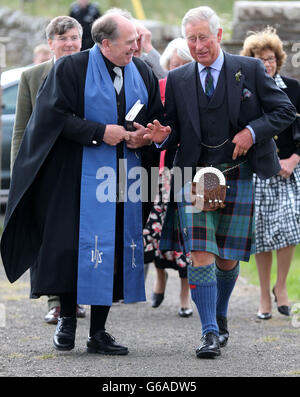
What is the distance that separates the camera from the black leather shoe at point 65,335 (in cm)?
612

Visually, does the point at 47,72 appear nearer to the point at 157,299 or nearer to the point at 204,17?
the point at 204,17

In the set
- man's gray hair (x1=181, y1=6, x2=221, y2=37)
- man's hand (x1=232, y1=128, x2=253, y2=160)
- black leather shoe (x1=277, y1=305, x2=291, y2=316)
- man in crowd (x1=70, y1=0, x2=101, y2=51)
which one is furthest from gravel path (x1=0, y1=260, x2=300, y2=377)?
man in crowd (x1=70, y1=0, x2=101, y2=51)

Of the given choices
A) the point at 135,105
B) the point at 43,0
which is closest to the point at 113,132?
the point at 135,105

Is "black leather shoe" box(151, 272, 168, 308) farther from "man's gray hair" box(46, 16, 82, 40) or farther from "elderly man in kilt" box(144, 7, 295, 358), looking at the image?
"man's gray hair" box(46, 16, 82, 40)

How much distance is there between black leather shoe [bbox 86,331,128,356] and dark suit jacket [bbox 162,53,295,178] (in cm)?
117

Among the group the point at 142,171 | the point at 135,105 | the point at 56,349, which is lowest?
the point at 56,349

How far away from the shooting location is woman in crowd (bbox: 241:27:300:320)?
7.62 metres

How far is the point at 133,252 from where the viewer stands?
20.1 ft

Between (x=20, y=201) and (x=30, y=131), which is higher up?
(x=30, y=131)

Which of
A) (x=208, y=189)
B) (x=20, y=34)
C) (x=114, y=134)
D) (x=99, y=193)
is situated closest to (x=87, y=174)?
(x=99, y=193)

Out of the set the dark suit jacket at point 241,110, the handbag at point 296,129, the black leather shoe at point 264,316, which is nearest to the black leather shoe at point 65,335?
the dark suit jacket at point 241,110

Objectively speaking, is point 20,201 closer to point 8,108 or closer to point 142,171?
point 142,171

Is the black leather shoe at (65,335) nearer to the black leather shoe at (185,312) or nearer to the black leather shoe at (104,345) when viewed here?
the black leather shoe at (104,345)

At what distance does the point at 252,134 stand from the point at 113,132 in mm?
852
